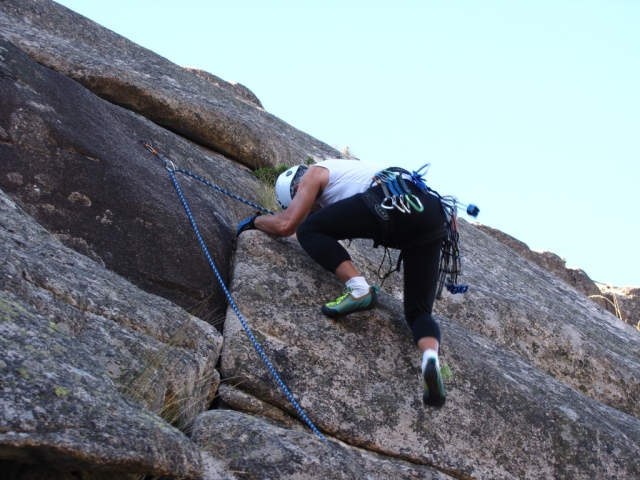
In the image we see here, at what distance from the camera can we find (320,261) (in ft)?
20.9

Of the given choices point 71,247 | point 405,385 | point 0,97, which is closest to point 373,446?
point 405,385

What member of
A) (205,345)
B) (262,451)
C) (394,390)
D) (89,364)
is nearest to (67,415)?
(89,364)

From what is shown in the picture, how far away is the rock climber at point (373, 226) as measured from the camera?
19.9 feet

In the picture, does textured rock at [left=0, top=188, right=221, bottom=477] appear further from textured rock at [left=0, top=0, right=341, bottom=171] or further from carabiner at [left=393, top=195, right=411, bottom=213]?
textured rock at [left=0, top=0, right=341, bottom=171]

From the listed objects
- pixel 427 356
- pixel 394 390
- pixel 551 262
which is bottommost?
pixel 394 390

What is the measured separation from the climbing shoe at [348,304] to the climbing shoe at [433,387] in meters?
0.82

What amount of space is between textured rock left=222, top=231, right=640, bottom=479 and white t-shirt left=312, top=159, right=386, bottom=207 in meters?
0.63

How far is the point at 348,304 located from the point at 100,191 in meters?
2.01

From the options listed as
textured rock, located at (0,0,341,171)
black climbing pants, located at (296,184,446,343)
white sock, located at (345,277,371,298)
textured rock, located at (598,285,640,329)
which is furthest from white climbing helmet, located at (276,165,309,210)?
textured rock, located at (598,285,640,329)

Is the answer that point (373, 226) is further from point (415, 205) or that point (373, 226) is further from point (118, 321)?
point (118, 321)

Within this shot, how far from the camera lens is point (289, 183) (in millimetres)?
6898

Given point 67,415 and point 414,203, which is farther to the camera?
point 414,203

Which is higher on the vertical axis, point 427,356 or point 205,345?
point 427,356

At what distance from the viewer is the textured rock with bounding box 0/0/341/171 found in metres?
8.54
